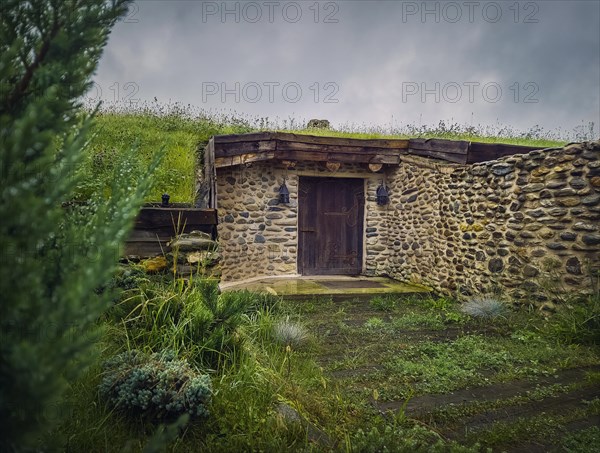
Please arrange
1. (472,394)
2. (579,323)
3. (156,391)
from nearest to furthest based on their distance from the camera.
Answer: (156,391), (472,394), (579,323)

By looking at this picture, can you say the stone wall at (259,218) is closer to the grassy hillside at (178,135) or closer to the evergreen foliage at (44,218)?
the grassy hillside at (178,135)

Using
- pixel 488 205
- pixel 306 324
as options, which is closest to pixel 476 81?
pixel 488 205

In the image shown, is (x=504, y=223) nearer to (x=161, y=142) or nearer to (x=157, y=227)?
(x=157, y=227)

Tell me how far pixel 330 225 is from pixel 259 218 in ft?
5.82

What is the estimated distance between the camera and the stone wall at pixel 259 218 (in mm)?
7500

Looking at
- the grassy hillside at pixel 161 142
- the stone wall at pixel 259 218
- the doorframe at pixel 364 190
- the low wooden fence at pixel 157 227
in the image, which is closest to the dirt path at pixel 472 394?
the low wooden fence at pixel 157 227

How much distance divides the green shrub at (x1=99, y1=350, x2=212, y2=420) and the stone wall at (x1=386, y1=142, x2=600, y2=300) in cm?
490

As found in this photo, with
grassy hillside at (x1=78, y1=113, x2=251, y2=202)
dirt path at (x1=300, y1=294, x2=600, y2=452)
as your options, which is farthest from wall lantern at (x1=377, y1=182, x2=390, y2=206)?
dirt path at (x1=300, y1=294, x2=600, y2=452)

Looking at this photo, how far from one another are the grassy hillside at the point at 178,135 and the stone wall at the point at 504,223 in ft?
10.3

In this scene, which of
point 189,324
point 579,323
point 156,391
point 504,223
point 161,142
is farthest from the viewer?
point 161,142

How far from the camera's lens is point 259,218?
309 inches

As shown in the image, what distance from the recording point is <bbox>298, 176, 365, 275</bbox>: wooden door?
27.6ft

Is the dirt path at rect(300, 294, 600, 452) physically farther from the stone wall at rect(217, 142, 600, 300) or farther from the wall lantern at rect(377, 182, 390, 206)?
the wall lantern at rect(377, 182, 390, 206)

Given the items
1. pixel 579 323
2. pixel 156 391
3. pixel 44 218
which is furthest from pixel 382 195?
pixel 44 218
